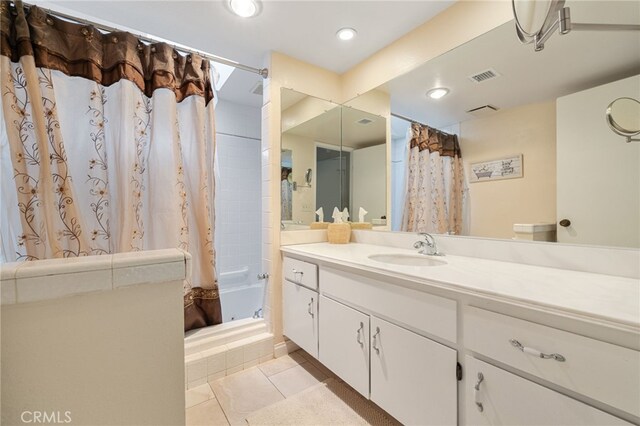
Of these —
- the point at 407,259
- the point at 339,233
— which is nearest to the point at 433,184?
the point at 407,259

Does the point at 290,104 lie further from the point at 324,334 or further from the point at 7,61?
the point at 324,334

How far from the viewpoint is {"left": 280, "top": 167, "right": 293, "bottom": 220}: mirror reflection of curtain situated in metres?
1.92

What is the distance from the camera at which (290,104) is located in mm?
1965

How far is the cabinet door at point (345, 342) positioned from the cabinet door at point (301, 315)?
0.07m

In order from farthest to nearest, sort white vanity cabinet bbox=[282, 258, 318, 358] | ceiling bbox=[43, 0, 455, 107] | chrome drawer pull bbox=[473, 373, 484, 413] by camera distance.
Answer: white vanity cabinet bbox=[282, 258, 318, 358] < ceiling bbox=[43, 0, 455, 107] < chrome drawer pull bbox=[473, 373, 484, 413]

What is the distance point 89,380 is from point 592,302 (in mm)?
1292

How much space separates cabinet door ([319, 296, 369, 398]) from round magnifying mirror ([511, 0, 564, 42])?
1342 millimetres

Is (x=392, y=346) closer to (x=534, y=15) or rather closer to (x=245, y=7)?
(x=534, y=15)

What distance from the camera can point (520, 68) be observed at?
123cm

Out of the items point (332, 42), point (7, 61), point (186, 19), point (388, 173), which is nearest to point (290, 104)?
point (332, 42)

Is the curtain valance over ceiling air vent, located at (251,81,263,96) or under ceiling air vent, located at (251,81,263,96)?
under

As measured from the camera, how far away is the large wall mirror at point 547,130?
965mm

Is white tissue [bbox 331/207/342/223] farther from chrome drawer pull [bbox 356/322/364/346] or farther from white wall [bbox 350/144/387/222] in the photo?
chrome drawer pull [bbox 356/322/364/346]

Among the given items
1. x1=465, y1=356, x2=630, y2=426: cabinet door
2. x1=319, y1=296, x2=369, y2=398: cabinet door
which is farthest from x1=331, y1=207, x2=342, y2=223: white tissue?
x1=465, y1=356, x2=630, y2=426: cabinet door
